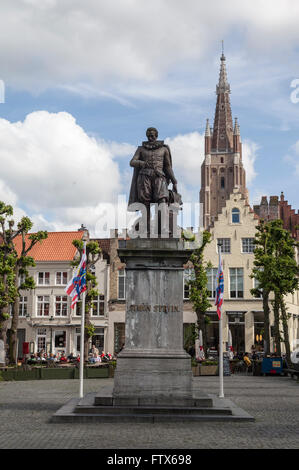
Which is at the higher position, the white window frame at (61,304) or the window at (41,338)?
the white window frame at (61,304)

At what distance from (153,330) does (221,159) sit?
122121 mm

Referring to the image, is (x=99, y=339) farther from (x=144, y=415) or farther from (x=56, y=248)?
(x=144, y=415)

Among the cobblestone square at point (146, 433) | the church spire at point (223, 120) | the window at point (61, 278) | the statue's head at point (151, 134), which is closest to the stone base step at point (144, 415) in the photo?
the cobblestone square at point (146, 433)

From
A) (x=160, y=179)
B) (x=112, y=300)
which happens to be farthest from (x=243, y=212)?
(x=160, y=179)

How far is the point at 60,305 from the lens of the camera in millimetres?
53625

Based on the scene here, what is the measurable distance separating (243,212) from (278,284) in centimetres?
1827

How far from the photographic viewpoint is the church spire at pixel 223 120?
5310 inches

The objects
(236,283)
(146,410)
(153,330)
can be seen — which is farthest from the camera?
(236,283)

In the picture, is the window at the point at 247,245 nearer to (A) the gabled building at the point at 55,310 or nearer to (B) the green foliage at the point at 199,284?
(B) the green foliage at the point at 199,284

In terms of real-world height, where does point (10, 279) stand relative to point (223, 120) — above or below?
below

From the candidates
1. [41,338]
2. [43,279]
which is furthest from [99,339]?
[43,279]

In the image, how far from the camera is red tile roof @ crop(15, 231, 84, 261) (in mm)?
54750

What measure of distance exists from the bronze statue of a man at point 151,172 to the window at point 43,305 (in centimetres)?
3905
